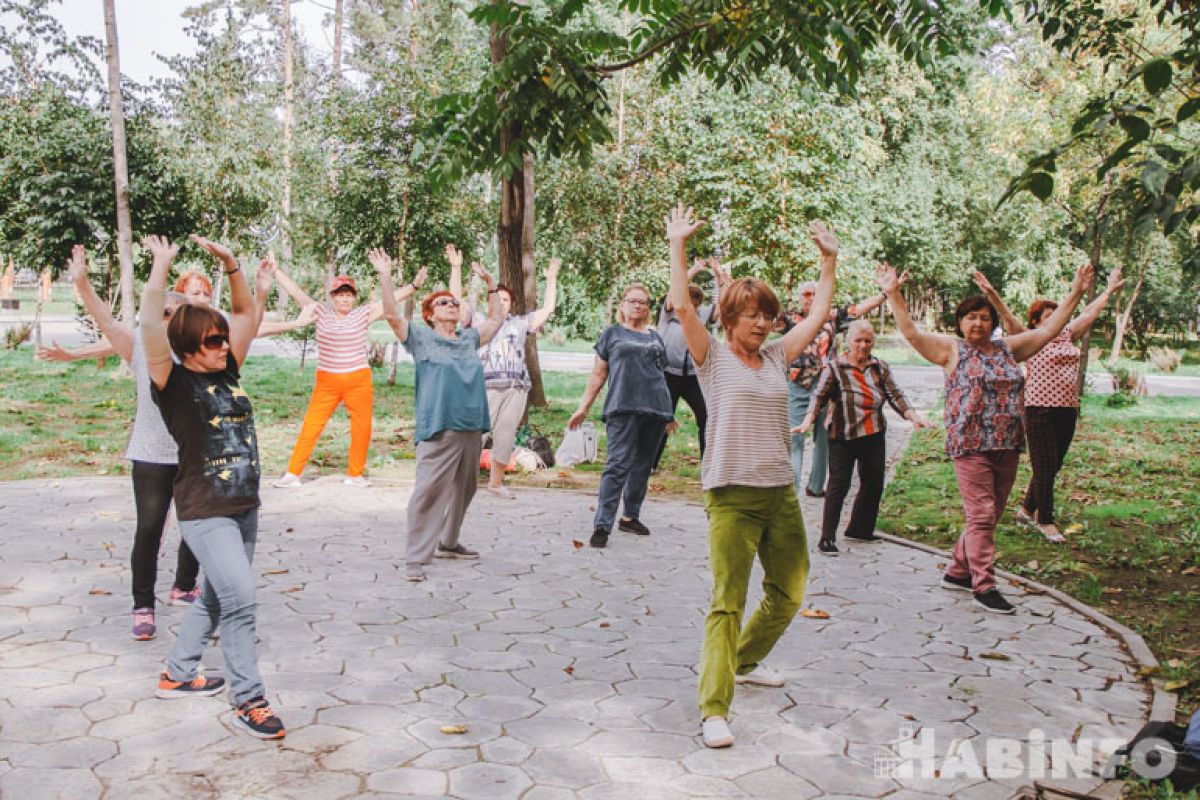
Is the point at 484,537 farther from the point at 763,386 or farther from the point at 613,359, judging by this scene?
the point at 763,386

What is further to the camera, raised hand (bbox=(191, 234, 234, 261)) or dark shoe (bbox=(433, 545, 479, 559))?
dark shoe (bbox=(433, 545, 479, 559))

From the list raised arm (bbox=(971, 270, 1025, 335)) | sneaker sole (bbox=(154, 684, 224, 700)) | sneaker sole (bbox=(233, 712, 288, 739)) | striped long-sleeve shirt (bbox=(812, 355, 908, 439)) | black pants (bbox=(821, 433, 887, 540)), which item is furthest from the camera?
striped long-sleeve shirt (bbox=(812, 355, 908, 439))

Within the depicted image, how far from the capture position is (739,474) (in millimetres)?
4469

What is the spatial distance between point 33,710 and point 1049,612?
19.0 feet

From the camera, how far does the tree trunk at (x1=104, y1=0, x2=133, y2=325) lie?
55.9 ft

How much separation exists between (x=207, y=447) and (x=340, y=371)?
18.5ft

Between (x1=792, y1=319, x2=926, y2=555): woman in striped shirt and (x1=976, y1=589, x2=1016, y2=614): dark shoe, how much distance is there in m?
1.53

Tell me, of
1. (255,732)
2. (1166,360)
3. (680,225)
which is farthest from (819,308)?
(1166,360)

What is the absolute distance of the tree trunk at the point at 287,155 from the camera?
20.6 metres

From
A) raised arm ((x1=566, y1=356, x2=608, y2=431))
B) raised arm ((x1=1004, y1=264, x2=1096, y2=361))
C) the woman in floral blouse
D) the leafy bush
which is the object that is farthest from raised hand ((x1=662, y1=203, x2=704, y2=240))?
the leafy bush

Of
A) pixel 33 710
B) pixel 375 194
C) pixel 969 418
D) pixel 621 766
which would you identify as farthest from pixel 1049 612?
pixel 375 194

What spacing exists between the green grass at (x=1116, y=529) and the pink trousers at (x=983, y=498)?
91 centimetres

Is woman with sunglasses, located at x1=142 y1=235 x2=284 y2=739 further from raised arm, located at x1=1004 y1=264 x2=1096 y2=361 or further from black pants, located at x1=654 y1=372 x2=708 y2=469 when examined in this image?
black pants, located at x1=654 y1=372 x2=708 y2=469

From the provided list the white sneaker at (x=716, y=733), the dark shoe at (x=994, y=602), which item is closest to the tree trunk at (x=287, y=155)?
the dark shoe at (x=994, y=602)
